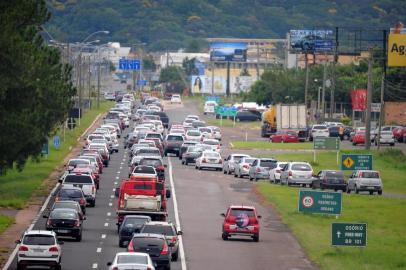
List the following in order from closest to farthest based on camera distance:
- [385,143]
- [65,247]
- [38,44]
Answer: [65,247] → [38,44] → [385,143]

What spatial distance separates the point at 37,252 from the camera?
143 feet

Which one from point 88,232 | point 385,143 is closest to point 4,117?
point 88,232

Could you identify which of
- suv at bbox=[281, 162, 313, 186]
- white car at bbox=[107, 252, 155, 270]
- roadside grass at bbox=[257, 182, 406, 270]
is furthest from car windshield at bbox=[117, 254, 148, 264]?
suv at bbox=[281, 162, 313, 186]

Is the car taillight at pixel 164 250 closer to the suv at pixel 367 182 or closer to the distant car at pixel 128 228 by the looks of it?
the distant car at pixel 128 228

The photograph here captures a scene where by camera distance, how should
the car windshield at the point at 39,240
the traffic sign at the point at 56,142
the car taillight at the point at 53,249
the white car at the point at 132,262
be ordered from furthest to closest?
the traffic sign at the point at 56,142 → the car windshield at the point at 39,240 → the car taillight at the point at 53,249 → the white car at the point at 132,262

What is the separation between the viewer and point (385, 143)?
118 metres

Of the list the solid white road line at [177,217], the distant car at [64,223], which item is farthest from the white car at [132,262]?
the distant car at [64,223]

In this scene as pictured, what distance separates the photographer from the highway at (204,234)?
4719 cm

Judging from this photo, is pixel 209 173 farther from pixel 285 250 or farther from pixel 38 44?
pixel 285 250

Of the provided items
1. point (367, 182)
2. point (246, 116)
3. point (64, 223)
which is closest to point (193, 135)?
point (367, 182)

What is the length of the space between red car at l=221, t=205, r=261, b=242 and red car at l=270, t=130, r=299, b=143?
66.9 m

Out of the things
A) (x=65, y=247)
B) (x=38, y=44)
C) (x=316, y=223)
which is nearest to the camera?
(x=65, y=247)

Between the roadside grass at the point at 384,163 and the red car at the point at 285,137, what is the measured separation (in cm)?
1525

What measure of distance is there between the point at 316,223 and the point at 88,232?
10538 millimetres
